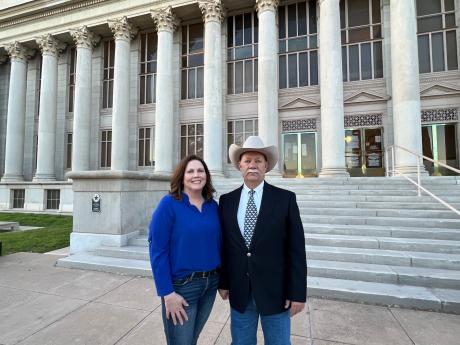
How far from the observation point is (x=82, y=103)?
18.5m

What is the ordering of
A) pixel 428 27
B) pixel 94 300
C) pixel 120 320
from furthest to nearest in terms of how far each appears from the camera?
pixel 428 27 → pixel 94 300 → pixel 120 320

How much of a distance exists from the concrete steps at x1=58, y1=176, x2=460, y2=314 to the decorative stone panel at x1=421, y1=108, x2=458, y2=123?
20.2 feet

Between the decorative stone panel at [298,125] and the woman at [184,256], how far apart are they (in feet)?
49.0

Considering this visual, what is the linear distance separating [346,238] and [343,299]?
6.70 feet

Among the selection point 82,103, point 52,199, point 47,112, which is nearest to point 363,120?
point 82,103

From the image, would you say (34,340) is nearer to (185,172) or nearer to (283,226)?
(185,172)

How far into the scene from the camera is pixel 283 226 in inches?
86.3

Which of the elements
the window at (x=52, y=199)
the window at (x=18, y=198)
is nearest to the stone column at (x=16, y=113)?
the window at (x=18, y=198)

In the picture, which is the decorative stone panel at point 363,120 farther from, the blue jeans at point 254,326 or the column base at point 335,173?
the blue jeans at point 254,326

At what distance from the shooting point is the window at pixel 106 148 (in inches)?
784

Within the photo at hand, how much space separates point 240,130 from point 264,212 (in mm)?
15486

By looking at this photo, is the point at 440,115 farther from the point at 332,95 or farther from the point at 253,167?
the point at 253,167

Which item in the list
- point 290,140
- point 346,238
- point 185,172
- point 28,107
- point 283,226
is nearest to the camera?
point 283,226

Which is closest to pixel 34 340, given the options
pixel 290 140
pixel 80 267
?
pixel 80 267
